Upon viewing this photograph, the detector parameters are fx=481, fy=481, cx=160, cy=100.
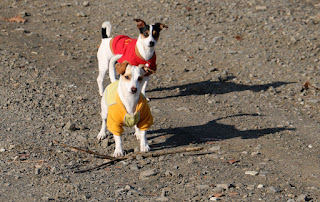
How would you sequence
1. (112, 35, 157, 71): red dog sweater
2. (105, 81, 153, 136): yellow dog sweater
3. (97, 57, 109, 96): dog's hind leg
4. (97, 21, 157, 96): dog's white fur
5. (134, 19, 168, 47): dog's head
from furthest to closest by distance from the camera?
(97, 57, 109, 96): dog's hind leg < (112, 35, 157, 71): red dog sweater < (97, 21, 157, 96): dog's white fur < (134, 19, 168, 47): dog's head < (105, 81, 153, 136): yellow dog sweater

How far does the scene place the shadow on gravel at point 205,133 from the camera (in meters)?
7.57

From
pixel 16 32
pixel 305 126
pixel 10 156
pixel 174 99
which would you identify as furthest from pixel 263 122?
pixel 16 32

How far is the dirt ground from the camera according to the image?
6.00 meters

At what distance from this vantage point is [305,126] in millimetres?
8672

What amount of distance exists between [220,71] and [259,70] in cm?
95

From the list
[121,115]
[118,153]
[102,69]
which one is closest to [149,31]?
[102,69]

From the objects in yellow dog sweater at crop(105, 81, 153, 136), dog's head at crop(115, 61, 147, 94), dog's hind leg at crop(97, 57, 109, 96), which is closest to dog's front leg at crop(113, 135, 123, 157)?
yellow dog sweater at crop(105, 81, 153, 136)

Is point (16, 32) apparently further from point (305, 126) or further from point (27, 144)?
point (305, 126)

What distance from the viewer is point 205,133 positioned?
26.3 feet

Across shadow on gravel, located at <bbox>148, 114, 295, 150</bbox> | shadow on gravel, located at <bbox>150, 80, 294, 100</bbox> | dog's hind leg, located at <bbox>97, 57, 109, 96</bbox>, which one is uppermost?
dog's hind leg, located at <bbox>97, 57, 109, 96</bbox>

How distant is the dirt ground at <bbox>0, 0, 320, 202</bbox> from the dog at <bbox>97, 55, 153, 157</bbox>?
19.3 inches

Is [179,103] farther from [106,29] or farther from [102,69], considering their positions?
[106,29]

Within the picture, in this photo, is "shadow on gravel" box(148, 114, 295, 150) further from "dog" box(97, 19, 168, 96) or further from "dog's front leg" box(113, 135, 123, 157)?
"dog" box(97, 19, 168, 96)

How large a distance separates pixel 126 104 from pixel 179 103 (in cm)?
305
